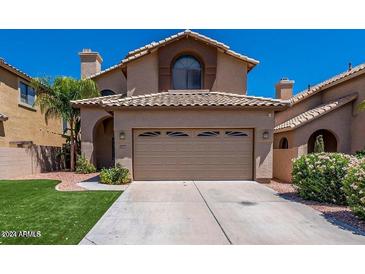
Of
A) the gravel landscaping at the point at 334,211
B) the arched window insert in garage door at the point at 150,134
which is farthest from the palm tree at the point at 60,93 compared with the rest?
the gravel landscaping at the point at 334,211

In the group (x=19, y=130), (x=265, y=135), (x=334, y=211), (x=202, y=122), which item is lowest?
(x=334, y=211)

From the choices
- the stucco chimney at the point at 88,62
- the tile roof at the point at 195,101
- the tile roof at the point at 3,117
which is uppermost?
the stucco chimney at the point at 88,62

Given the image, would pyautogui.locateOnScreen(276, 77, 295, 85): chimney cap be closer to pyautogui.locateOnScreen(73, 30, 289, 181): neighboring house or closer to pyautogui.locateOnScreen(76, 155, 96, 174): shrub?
pyautogui.locateOnScreen(73, 30, 289, 181): neighboring house

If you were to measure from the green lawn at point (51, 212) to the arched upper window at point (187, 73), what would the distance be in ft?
28.3

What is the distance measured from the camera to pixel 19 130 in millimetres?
17578

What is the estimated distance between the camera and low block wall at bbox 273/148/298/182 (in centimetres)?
1241

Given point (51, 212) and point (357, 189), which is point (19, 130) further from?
point (357, 189)

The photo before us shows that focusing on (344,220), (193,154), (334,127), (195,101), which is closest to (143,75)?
(195,101)

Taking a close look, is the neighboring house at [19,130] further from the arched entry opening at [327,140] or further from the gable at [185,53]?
the arched entry opening at [327,140]

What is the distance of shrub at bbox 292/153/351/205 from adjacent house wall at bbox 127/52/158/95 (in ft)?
32.2

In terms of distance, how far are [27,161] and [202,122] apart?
11.7 meters

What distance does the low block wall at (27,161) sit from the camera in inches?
523

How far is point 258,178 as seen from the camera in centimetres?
1173

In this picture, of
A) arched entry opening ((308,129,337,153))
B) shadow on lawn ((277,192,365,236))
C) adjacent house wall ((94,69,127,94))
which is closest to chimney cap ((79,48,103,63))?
adjacent house wall ((94,69,127,94))
